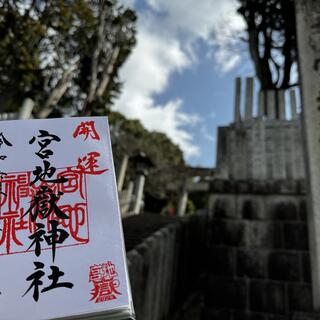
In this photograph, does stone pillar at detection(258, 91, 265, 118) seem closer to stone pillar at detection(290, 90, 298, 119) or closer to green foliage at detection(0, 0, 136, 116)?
stone pillar at detection(290, 90, 298, 119)

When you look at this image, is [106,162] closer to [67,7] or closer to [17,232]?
[17,232]

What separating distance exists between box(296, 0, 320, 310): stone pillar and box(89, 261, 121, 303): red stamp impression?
2.02 meters

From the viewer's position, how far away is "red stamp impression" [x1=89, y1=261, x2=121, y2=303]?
1054 millimetres

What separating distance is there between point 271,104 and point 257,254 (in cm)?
225

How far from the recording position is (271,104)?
432cm

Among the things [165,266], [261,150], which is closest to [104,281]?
[165,266]

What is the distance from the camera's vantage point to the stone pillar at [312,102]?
2.42 meters

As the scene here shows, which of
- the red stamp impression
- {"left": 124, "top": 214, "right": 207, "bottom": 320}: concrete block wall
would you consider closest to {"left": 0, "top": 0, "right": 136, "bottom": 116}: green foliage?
{"left": 124, "top": 214, "right": 207, "bottom": 320}: concrete block wall

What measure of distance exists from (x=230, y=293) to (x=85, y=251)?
3195 millimetres

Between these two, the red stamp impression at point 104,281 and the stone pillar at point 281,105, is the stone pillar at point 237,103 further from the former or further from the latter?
the red stamp impression at point 104,281

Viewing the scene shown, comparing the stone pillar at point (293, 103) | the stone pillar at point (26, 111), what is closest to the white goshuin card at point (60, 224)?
the stone pillar at point (26, 111)

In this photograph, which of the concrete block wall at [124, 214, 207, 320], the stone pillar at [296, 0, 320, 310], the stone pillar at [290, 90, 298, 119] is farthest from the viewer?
the stone pillar at [290, 90, 298, 119]

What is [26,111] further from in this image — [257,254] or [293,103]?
[293,103]

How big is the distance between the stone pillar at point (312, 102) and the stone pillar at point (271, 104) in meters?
1.60
